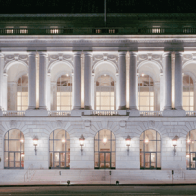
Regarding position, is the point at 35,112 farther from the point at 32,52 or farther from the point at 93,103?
the point at 32,52

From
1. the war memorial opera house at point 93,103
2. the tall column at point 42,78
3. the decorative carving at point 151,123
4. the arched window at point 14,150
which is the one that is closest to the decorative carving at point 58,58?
the war memorial opera house at point 93,103

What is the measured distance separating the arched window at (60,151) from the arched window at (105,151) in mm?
4244

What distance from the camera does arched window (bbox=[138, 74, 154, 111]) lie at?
41.4 metres

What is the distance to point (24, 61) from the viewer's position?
38.0 m

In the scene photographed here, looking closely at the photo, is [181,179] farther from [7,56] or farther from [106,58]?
[7,56]

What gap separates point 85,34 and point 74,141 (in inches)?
610

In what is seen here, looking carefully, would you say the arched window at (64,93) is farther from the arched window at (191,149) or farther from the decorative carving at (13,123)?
the arched window at (191,149)

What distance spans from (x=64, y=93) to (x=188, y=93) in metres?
20.5

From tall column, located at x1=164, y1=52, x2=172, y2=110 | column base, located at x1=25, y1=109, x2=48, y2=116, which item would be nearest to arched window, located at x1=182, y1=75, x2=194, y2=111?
tall column, located at x1=164, y1=52, x2=172, y2=110

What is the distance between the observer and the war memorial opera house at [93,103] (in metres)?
35.7

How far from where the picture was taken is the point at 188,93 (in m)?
41.8

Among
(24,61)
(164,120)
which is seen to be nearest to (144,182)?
(164,120)

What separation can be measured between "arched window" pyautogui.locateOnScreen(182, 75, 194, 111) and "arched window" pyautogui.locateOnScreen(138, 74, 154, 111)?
211 inches

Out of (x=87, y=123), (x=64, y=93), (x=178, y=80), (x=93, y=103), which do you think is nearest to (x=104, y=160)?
(x=87, y=123)
